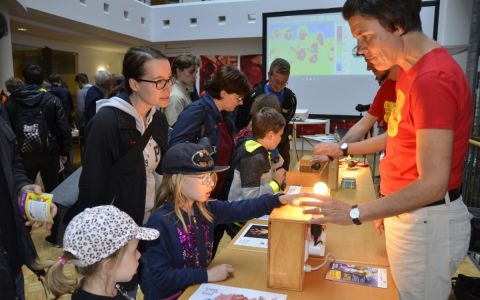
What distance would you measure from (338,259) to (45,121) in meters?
3.54

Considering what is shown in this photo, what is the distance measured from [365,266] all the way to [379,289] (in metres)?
0.20

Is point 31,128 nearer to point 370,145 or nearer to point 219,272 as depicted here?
point 219,272

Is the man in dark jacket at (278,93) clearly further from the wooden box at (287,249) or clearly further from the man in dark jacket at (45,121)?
the wooden box at (287,249)

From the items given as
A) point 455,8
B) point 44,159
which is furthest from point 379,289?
point 455,8

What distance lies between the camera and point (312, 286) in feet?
4.49

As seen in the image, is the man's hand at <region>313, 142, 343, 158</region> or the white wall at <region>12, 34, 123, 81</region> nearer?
the man's hand at <region>313, 142, 343, 158</region>

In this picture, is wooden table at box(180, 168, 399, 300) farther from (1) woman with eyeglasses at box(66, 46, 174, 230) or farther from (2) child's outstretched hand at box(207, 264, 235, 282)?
(1) woman with eyeglasses at box(66, 46, 174, 230)

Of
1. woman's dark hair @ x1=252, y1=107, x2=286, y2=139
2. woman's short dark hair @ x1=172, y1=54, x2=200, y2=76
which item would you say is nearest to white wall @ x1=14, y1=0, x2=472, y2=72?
woman's short dark hair @ x1=172, y1=54, x2=200, y2=76

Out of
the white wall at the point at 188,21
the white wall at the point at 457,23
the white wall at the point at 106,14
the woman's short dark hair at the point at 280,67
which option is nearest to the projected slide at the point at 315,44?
the white wall at the point at 188,21

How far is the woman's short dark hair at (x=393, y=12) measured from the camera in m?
1.14

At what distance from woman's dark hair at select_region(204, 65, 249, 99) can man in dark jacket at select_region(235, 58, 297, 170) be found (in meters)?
1.30

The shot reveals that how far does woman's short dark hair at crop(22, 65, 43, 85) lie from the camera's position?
3.84 metres

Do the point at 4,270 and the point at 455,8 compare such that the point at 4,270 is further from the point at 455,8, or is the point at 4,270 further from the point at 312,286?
the point at 455,8

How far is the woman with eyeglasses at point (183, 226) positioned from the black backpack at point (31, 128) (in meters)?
2.88
